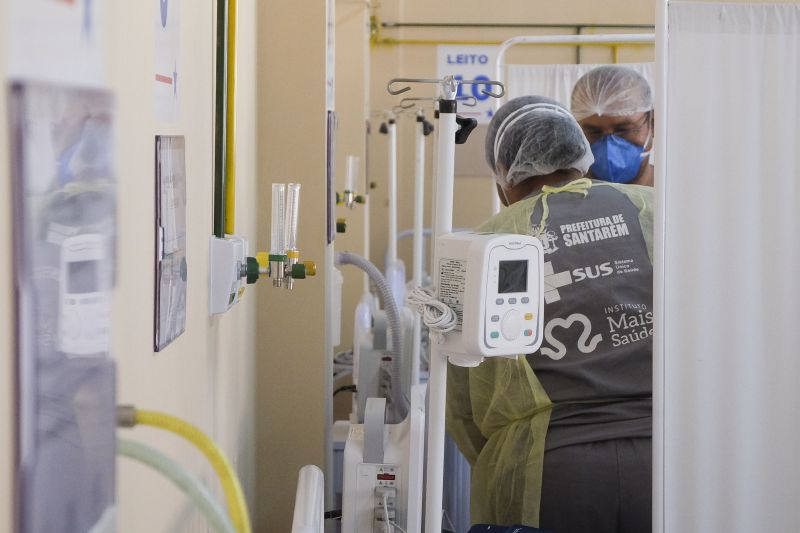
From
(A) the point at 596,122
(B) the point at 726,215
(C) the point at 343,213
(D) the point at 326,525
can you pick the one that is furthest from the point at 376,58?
(B) the point at 726,215

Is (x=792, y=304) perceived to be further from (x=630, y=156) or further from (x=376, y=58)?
(x=376, y=58)

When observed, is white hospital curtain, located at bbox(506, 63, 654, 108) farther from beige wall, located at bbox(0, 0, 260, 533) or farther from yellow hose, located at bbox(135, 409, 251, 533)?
yellow hose, located at bbox(135, 409, 251, 533)

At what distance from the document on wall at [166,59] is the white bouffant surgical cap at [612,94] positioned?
210cm

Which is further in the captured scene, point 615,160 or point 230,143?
point 615,160

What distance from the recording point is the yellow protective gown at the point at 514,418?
2152mm

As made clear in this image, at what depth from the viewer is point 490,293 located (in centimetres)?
144

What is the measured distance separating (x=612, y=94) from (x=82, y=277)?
272 cm

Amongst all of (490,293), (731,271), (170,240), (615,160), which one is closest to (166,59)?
(170,240)

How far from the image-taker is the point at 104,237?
2.54 ft

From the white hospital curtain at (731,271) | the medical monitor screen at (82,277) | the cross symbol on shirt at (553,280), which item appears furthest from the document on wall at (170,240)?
the cross symbol on shirt at (553,280)

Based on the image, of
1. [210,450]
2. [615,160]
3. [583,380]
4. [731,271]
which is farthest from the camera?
[615,160]

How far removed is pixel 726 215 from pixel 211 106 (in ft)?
2.88

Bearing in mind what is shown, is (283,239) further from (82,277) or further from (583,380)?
(82,277)

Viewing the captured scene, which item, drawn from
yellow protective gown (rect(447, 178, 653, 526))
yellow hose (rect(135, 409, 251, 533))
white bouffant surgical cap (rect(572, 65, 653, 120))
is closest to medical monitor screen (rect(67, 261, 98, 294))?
yellow hose (rect(135, 409, 251, 533))
